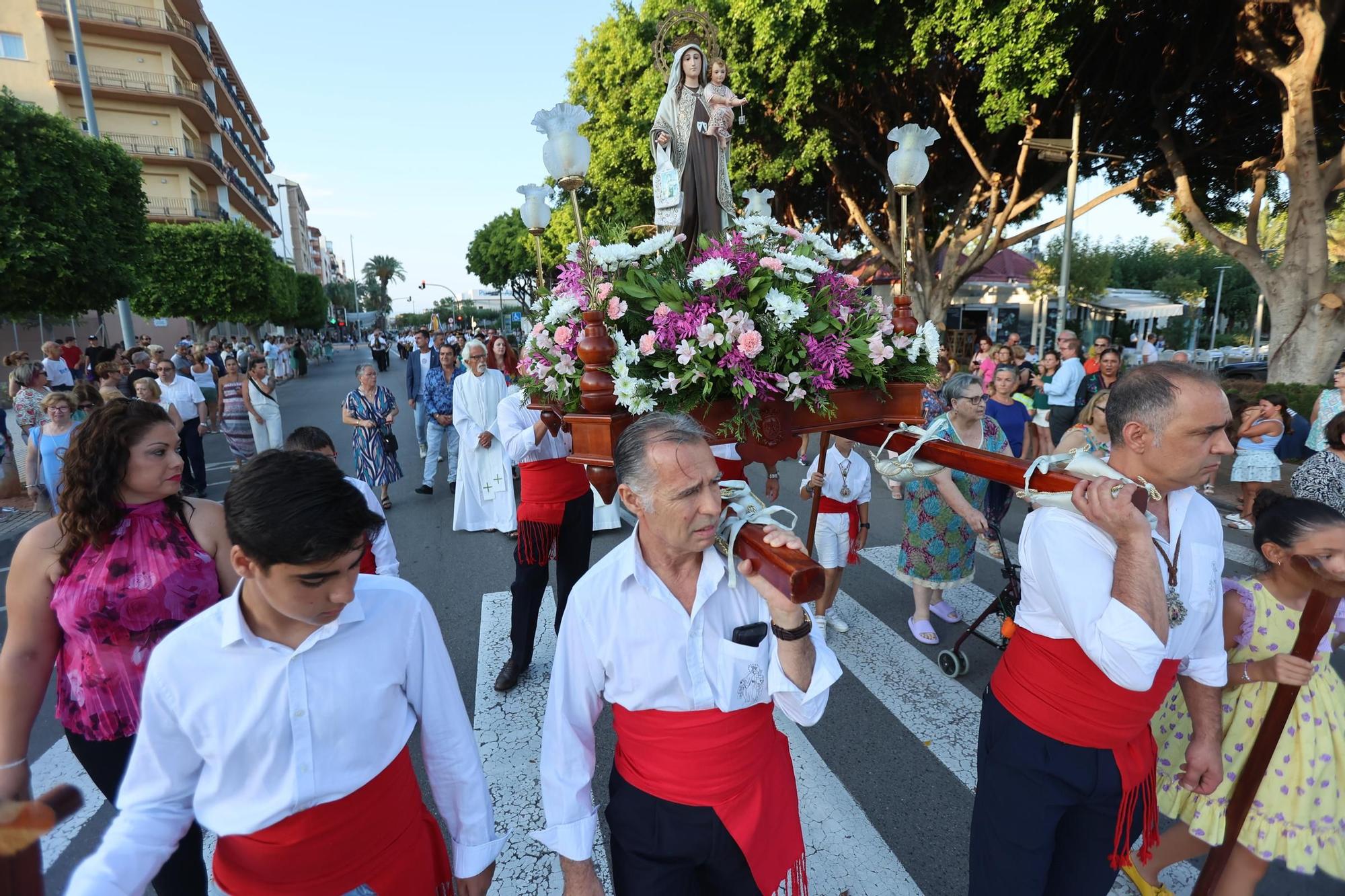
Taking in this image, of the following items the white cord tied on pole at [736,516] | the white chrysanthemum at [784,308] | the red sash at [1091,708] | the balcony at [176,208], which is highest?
the balcony at [176,208]

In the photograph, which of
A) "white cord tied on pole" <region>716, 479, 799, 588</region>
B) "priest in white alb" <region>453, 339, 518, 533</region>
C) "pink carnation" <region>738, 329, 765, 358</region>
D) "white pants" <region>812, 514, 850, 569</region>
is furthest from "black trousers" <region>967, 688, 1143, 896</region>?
"priest in white alb" <region>453, 339, 518, 533</region>

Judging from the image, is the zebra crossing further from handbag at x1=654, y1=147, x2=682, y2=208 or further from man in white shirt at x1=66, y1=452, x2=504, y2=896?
handbag at x1=654, y1=147, x2=682, y2=208

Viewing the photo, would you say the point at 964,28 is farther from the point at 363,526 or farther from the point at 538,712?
the point at 363,526

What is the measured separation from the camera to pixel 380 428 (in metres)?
8.14

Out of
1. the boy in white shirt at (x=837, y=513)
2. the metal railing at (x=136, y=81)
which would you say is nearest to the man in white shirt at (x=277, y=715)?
the boy in white shirt at (x=837, y=513)

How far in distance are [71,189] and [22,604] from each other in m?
18.6

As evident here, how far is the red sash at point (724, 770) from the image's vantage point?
1847 millimetres

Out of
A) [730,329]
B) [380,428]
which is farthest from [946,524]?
[380,428]

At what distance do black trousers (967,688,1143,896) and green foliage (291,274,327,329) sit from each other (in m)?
50.9

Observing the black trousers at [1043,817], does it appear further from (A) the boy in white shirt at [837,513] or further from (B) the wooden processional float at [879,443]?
→ (A) the boy in white shirt at [837,513]

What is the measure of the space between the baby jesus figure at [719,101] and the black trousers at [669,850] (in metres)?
2.87

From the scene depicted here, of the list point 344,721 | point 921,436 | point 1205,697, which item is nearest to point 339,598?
point 344,721

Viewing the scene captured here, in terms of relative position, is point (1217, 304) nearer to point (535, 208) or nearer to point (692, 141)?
point (535, 208)

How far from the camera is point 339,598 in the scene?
1.58m
